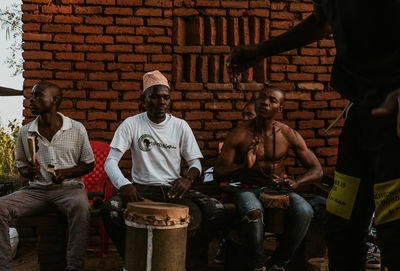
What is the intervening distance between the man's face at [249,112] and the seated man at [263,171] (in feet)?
1.40

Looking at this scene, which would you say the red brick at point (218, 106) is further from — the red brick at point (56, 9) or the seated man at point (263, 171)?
the red brick at point (56, 9)

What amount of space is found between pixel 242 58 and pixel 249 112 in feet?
9.38

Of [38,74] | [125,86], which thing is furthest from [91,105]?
Result: [38,74]

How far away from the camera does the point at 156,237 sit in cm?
246

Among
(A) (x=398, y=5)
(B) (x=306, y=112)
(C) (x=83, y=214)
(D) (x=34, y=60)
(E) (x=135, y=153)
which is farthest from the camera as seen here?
(B) (x=306, y=112)

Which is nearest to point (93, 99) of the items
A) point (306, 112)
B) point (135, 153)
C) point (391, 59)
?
point (135, 153)

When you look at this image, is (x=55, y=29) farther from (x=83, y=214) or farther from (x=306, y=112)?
(x=306, y=112)

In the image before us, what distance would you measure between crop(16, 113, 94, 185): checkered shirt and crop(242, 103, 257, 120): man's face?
6.15 feet

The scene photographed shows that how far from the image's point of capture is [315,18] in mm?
1664

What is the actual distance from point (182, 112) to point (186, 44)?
85 cm

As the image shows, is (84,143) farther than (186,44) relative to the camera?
No

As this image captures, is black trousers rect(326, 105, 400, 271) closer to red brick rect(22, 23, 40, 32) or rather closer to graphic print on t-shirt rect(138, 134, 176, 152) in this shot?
graphic print on t-shirt rect(138, 134, 176, 152)

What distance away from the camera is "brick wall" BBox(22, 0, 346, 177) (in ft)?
15.1

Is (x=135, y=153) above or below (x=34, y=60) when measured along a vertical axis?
below
